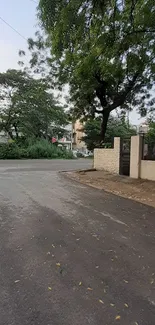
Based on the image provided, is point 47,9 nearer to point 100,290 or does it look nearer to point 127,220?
point 127,220

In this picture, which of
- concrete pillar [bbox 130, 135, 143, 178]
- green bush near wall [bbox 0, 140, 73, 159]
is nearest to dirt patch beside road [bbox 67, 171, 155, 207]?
concrete pillar [bbox 130, 135, 143, 178]

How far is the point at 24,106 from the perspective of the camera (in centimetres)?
3266

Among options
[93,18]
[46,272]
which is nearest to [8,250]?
[46,272]

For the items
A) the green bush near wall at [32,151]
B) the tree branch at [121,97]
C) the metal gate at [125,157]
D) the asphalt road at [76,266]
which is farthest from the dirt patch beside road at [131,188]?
the green bush near wall at [32,151]

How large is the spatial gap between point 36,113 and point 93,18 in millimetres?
26097

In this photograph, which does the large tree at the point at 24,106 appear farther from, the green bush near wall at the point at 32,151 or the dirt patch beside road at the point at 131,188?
the dirt patch beside road at the point at 131,188

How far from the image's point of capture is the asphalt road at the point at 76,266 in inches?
98.3

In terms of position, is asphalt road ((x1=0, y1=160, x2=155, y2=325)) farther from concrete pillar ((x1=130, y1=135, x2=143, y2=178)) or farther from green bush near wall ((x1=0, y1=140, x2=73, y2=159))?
green bush near wall ((x1=0, y1=140, x2=73, y2=159))

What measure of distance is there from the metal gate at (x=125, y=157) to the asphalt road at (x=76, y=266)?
741 centimetres

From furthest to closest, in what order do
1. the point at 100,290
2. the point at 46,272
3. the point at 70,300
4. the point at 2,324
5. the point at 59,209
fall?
the point at 59,209 < the point at 46,272 < the point at 100,290 < the point at 70,300 < the point at 2,324

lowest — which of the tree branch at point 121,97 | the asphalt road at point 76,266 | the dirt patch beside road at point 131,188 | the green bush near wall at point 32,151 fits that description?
the dirt patch beside road at point 131,188

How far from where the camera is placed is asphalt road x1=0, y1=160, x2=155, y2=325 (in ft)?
8.20

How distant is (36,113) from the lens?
33062mm

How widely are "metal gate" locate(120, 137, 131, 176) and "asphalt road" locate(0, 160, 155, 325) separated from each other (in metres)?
7.41
